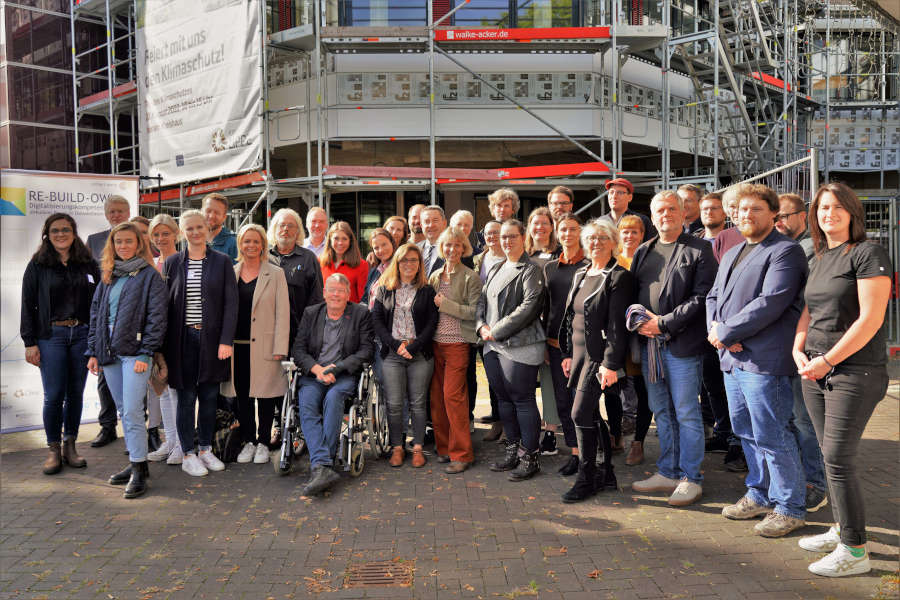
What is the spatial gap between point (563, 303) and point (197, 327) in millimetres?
2950

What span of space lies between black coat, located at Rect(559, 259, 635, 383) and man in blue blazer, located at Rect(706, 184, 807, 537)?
62 cm

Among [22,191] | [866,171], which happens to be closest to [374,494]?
[22,191]

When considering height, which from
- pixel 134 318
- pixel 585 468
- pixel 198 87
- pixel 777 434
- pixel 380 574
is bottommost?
pixel 380 574

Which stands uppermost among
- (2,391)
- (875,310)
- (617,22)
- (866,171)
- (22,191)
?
(617,22)

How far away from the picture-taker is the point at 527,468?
18.0ft

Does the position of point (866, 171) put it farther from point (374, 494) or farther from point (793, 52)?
point (374, 494)

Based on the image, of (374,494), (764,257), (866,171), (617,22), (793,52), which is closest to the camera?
(764,257)

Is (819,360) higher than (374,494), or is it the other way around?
(819,360)

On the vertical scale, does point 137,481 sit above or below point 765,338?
below

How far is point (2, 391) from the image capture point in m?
6.85

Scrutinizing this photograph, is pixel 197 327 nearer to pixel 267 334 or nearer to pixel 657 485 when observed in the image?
pixel 267 334

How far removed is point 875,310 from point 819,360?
1.20 feet

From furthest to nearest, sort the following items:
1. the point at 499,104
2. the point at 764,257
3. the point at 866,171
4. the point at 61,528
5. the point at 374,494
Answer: the point at 866,171 < the point at 499,104 < the point at 374,494 < the point at 61,528 < the point at 764,257

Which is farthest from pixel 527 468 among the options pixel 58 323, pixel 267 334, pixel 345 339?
pixel 58 323
